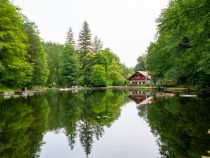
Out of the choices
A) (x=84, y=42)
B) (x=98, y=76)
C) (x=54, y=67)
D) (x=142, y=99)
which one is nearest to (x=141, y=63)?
(x=84, y=42)

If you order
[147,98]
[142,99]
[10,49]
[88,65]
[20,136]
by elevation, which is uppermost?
[88,65]

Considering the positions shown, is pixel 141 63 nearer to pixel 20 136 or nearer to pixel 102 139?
pixel 102 139

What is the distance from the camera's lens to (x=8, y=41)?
4400 centimetres

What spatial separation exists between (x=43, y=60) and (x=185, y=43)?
34.0 metres

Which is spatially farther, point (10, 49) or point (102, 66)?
point (102, 66)

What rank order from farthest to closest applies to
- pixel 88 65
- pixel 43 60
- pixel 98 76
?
pixel 88 65 → pixel 98 76 → pixel 43 60

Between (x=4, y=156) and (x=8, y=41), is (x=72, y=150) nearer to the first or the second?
(x=4, y=156)

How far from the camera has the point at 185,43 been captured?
145ft

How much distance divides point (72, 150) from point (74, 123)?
6.27 meters

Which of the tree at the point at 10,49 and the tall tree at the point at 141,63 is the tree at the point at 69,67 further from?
the tall tree at the point at 141,63

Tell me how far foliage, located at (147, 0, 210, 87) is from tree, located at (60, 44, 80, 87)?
109ft

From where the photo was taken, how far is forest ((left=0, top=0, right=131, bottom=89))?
43.4 m

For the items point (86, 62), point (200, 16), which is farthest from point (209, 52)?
point (86, 62)

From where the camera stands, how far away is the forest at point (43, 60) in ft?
142
